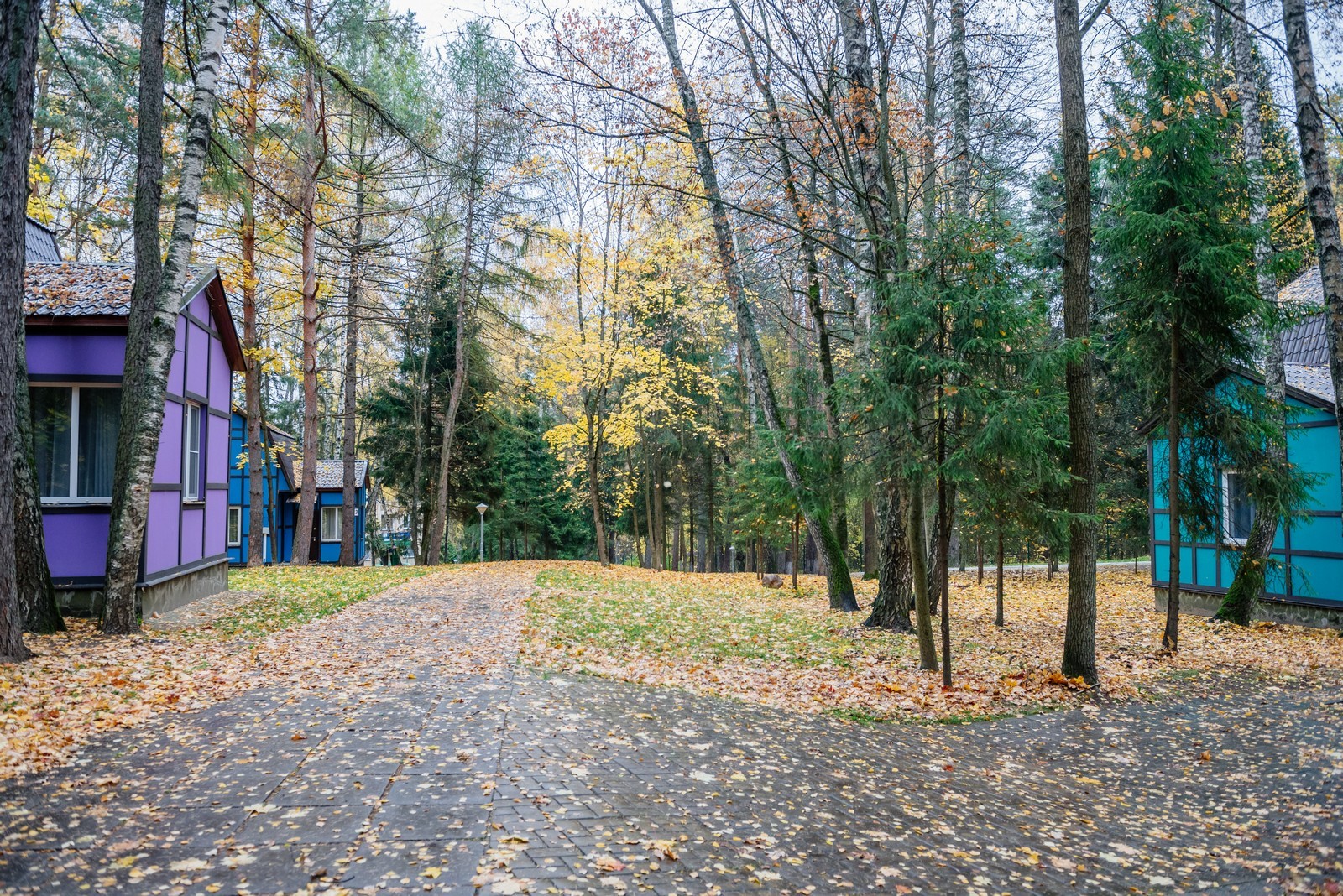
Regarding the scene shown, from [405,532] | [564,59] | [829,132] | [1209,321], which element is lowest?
[405,532]

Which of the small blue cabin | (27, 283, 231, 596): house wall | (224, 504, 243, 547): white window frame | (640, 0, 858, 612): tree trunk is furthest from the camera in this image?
the small blue cabin

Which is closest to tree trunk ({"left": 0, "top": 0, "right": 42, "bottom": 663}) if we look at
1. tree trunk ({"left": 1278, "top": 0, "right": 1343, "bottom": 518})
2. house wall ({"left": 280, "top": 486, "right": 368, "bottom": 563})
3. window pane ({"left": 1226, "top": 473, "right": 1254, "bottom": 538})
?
tree trunk ({"left": 1278, "top": 0, "right": 1343, "bottom": 518})

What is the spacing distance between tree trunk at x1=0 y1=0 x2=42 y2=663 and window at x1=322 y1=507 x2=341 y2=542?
2572cm

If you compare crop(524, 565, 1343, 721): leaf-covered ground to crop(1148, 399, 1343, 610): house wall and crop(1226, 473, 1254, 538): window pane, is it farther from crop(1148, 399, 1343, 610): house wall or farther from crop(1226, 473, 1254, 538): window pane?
crop(1226, 473, 1254, 538): window pane

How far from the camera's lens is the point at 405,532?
162ft

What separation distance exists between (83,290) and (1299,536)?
19290 millimetres

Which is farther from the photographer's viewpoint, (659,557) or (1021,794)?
(659,557)

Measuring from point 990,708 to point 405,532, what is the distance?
152 ft

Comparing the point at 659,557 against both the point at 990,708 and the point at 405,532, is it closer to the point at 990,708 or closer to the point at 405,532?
the point at 990,708

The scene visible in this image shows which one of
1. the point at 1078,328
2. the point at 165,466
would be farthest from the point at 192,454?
the point at 1078,328

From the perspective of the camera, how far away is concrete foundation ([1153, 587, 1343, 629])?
12477 millimetres

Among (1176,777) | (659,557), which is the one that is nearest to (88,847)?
(1176,777)

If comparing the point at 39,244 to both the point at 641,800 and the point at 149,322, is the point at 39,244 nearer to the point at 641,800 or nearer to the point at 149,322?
the point at 149,322

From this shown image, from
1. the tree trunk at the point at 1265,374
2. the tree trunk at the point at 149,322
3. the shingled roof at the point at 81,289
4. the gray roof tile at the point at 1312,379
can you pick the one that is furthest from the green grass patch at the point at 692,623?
the gray roof tile at the point at 1312,379
